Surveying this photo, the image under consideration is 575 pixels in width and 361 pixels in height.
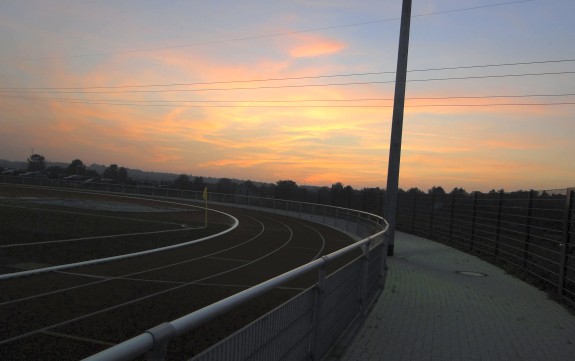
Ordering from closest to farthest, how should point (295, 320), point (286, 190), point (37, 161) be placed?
point (295, 320) < point (286, 190) < point (37, 161)

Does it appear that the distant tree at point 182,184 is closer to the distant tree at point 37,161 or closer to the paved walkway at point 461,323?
the paved walkway at point 461,323

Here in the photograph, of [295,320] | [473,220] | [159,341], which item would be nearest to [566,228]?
[295,320]

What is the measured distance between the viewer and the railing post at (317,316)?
5000 mm

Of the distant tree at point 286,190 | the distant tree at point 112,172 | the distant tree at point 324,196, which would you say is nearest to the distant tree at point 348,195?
the distant tree at point 324,196

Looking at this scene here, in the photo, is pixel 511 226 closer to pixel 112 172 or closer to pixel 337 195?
pixel 337 195

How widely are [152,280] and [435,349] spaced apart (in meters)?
6.81

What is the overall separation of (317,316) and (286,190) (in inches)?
1662

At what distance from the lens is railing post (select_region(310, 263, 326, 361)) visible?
16.4 ft

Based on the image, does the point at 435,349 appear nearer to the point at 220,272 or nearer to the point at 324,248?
the point at 220,272

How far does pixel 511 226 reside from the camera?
18266 millimetres

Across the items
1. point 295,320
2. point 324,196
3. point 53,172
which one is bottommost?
point 295,320

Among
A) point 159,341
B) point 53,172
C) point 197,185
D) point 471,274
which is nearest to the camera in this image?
point 159,341

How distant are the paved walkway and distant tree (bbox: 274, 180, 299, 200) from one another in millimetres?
34303

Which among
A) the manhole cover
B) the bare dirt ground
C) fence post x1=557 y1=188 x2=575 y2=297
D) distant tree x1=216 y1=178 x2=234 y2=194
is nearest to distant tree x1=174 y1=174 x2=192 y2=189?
distant tree x1=216 y1=178 x2=234 y2=194
